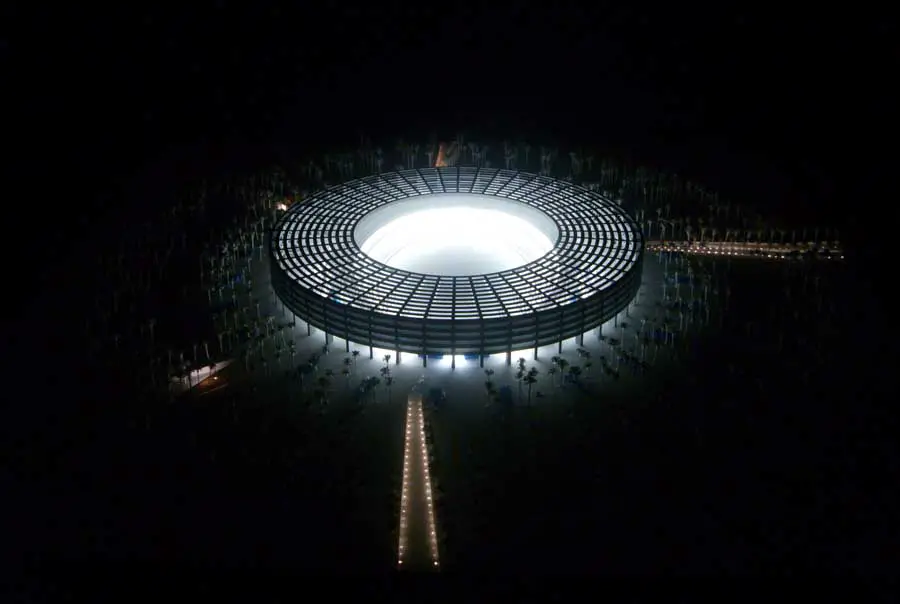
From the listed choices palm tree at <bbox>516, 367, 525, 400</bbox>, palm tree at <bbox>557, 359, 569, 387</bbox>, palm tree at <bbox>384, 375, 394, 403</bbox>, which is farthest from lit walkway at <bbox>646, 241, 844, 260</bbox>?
palm tree at <bbox>384, 375, 394, 403</bbox>

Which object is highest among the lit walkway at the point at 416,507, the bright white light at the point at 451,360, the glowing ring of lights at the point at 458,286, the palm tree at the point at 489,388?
the glowing ring of lights at the point at 458,286


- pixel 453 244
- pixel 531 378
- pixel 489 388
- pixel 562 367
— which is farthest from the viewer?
pixel 453 244

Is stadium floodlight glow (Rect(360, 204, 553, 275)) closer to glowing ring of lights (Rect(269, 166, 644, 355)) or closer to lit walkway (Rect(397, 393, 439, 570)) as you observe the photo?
glowing ring of lights (Rect(269, 166, 644, 355))

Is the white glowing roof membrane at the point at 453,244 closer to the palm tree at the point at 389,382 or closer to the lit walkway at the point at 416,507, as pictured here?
the palm tree at the point at 389,382

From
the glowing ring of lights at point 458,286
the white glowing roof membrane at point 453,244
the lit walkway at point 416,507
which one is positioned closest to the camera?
the lit walkway at point 416,507

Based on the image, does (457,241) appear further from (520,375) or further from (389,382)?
(389,382)

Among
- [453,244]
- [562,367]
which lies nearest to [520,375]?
[562,367]

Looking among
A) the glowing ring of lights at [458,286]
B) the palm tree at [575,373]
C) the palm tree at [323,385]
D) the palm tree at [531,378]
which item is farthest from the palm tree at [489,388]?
the palm tree at [323,385]
